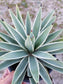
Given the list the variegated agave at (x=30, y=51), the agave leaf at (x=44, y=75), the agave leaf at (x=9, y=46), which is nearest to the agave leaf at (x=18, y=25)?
the variegated agave at (x=30, y=51)

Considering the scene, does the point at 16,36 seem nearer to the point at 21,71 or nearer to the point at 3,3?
the point at 21,71

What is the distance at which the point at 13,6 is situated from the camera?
7.51ft

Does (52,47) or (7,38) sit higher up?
(7,38)

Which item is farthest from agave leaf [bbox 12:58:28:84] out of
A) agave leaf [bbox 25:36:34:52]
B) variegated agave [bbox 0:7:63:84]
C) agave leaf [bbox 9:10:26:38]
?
agave leaf [bbox 9:10:26:38]

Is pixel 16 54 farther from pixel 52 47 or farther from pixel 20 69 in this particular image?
pixel 52 47

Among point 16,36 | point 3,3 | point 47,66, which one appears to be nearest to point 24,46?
point 16,36

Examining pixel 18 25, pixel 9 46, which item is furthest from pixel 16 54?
pixel 18 25

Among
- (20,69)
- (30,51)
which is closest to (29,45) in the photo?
(30,51)

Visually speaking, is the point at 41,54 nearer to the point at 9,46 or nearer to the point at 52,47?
the point at 52,47

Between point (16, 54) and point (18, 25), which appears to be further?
point (18, 25)

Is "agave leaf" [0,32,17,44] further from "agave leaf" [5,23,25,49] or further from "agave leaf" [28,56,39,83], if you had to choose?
"agave leaf" [28,56,39,83]

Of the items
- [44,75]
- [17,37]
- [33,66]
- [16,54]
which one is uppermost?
[17,37]

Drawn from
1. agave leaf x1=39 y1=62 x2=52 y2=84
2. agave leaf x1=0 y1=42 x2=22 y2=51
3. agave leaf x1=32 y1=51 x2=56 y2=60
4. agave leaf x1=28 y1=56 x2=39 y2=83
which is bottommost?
agave leaf x1=39 y1=62 x2=52 y2=84

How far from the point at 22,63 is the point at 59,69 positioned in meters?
0.29
